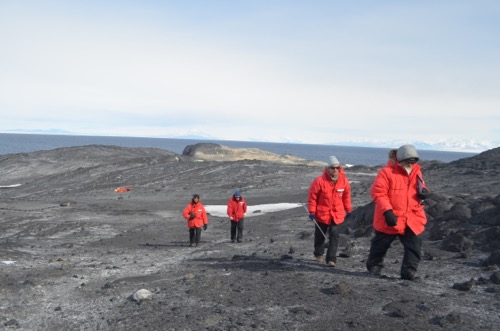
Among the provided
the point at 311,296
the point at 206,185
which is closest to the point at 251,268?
the point at 311,296

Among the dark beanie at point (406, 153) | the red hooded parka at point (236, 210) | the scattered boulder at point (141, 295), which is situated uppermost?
the dark beanie at point (406, 153)

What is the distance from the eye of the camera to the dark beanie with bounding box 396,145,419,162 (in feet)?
25.1

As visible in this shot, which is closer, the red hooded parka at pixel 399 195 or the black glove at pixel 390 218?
the black glove at pixel 390 218

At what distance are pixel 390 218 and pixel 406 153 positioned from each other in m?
0.97

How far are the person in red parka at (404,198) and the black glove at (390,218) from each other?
73mm

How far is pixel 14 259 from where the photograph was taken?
482 inches

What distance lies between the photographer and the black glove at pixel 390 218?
24.6 feet

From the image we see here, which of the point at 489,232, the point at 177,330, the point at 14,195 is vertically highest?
the point at 489,232

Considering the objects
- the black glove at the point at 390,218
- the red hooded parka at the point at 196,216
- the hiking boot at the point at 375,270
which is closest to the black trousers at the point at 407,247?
the hiking boot at the point at 375,270

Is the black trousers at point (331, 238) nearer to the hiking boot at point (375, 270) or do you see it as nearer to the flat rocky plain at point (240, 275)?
the flat rocky plain at point (240, 275)

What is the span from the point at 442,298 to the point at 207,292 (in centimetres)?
335

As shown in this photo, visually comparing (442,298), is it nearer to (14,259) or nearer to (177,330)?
(177,330)

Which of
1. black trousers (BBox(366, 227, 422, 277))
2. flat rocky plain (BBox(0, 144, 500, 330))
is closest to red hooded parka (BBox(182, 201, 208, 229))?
flat rocky plain (BBox(0, 144, 500, 330))

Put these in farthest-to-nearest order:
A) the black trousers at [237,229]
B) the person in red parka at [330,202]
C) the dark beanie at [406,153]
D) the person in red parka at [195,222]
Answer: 1. the black trousers at [237,229]
2. the person in red parka at [195,222]
3. the person in red parka at [330,202]
4. the dark beanie at [406,153]
